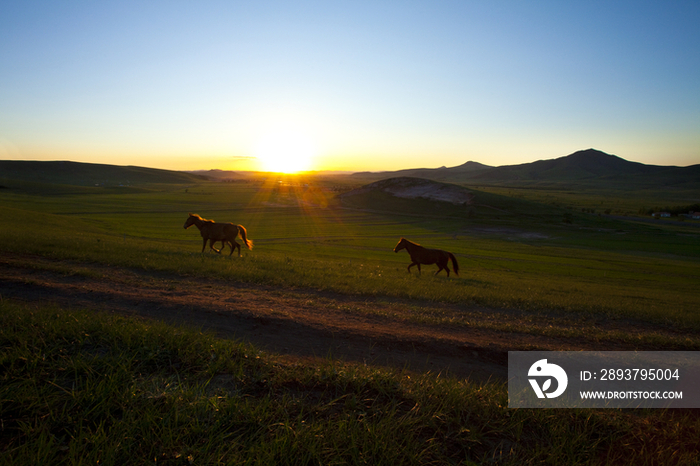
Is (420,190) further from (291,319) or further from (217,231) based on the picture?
(291,319)

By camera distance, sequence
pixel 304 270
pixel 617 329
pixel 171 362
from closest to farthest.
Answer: pixel 171 362 → pixel 617 329 → pixel 304 270

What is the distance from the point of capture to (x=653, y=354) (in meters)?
8.38

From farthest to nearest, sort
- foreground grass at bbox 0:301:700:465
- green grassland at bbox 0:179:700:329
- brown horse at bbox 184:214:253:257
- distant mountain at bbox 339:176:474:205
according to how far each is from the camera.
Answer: distant mountain at bbox 339:176:474:205 < brown horse at bbox 184:214:253:257 < green grassland at bbox 0:179:700:329 < foreground grass at bbox 0:301:700:465

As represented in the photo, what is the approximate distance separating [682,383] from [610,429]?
3593 mm

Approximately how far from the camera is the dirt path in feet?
23.8

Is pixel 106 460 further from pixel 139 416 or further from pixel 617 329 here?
pixel 617 329

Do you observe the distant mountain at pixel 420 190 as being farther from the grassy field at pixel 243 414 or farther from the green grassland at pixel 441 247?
the grassy field at pixel 243 414

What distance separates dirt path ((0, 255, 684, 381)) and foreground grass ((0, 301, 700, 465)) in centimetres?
155

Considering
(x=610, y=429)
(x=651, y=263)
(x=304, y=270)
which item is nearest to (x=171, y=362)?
(x=610, y=429)

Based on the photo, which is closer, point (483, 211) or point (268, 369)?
point (268, 369)

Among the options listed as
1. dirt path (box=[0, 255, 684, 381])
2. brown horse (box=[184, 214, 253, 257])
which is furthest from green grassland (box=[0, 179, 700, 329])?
dirt path (box=[0, 255, 684, 381])

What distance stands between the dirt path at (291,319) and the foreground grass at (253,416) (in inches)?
60.9

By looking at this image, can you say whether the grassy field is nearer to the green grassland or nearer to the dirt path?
the dirt path

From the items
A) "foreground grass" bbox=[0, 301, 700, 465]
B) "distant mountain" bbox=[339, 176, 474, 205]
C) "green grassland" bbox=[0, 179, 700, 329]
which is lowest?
"green grassland" bbox=[0, 179, 700, 329]
